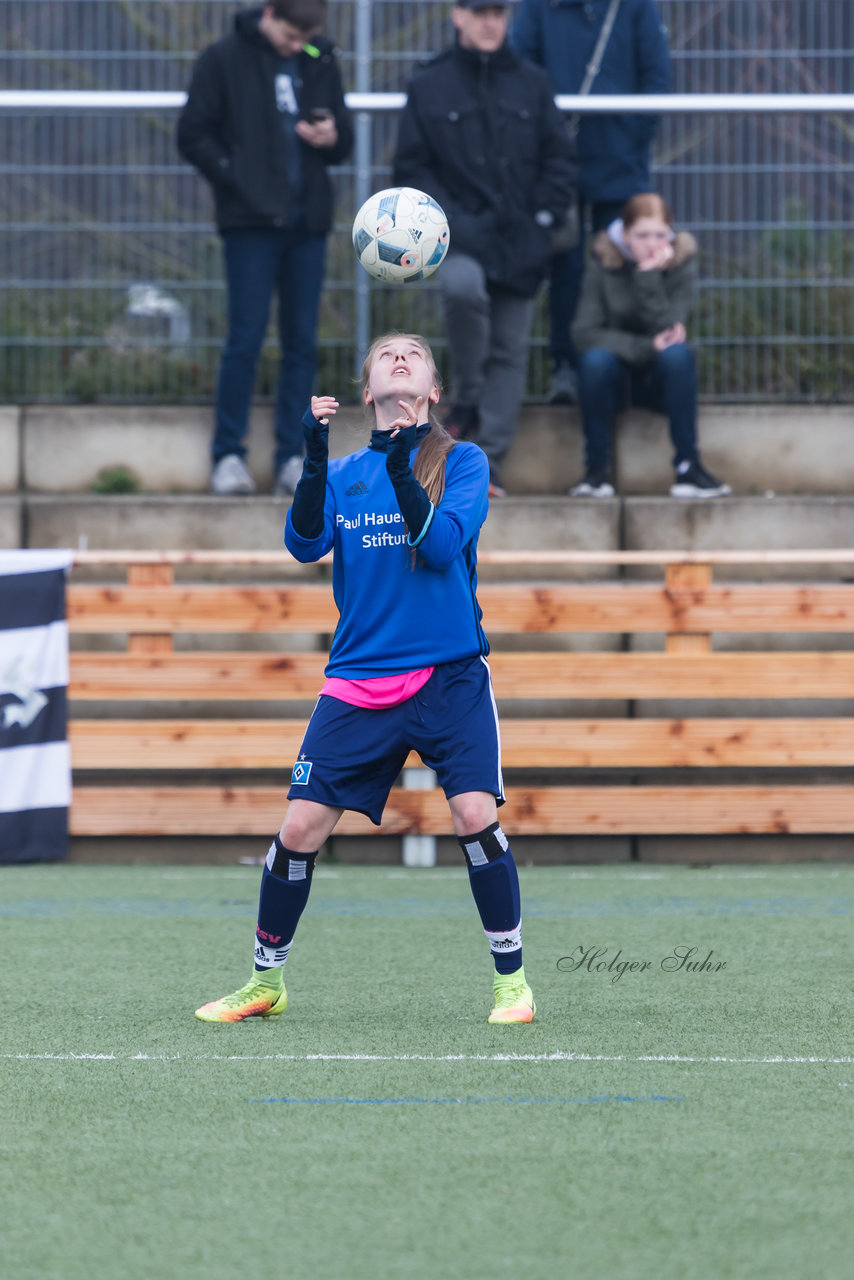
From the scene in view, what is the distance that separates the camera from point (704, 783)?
25.3 ft

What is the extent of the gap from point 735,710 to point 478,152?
2950mm

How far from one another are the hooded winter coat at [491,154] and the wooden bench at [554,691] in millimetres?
1833

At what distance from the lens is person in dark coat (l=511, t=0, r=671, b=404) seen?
8.70 meters

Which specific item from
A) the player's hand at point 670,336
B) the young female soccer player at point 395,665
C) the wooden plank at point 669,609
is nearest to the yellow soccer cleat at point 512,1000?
the young female soccer player at point 395,665

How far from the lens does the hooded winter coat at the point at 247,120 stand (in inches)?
320

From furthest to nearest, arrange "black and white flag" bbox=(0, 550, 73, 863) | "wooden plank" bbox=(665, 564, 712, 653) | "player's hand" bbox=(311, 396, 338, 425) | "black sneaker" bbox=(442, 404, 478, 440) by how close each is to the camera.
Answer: "black sneaker" bbox=(442, 404, 478, 440)
"wooden plank" bbox=(665, 564, 712, 653)
"black and white flag" bbox=(0, 550, 73, 863)
"player's hand" bbox=(311, 396, 338, 425)

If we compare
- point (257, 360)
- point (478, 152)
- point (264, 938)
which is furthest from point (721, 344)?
point (264, 938)

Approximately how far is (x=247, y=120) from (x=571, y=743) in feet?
11.1

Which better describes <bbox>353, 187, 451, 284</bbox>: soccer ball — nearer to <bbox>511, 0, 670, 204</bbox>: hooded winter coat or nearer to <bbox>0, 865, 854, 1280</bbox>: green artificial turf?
<bbox>0, 865, 854, 1280</bbox>: green artificial turf

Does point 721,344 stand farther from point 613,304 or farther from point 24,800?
point 24,800

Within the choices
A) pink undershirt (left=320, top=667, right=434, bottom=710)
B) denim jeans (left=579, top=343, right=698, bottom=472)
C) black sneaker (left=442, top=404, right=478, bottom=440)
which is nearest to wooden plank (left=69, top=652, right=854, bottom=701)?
denim jeans (left=579, top=343, right=698, bottom=472)

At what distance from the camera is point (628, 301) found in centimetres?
844

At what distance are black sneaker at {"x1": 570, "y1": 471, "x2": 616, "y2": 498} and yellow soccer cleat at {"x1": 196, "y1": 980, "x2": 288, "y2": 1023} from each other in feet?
14.9

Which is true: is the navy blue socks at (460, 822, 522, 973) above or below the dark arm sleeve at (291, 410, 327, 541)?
below
